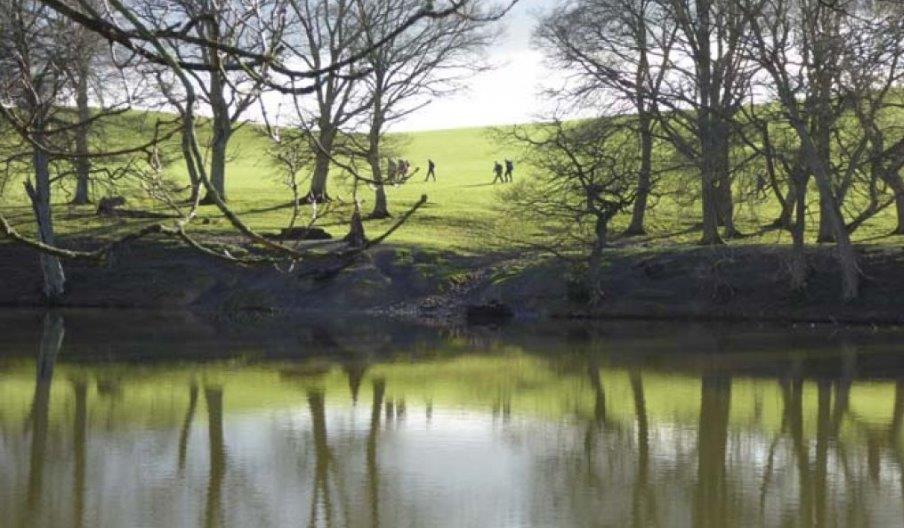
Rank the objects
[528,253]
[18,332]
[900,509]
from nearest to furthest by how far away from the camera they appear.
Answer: [900,509], [18,332], [528,253]

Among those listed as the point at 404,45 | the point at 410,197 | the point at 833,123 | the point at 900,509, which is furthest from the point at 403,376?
the point at 410,197

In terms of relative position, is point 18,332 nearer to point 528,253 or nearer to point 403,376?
point 403,376

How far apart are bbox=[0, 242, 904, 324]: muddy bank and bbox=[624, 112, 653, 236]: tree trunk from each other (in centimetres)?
222

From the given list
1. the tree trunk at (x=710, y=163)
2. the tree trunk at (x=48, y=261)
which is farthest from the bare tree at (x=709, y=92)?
the tree trunk at (x=48, y=261)

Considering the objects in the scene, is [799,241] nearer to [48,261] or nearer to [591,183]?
[591,183]

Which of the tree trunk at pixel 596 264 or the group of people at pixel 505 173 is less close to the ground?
the group of people at pixel 505 173

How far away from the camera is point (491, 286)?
36281 mm

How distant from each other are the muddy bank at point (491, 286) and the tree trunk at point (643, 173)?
7.27 ft

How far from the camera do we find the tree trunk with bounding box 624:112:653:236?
3425 cm

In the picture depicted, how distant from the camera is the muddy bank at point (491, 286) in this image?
1289 inches

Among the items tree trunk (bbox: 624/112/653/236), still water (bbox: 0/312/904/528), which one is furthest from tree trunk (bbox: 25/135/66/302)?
tree trunk (bbox: 624/112/653/236)

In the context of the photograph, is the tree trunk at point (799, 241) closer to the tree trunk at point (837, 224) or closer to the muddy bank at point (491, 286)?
the muddy bank at point (491, 286)

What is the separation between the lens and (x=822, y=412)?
727 inches

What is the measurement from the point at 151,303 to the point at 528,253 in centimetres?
1102
